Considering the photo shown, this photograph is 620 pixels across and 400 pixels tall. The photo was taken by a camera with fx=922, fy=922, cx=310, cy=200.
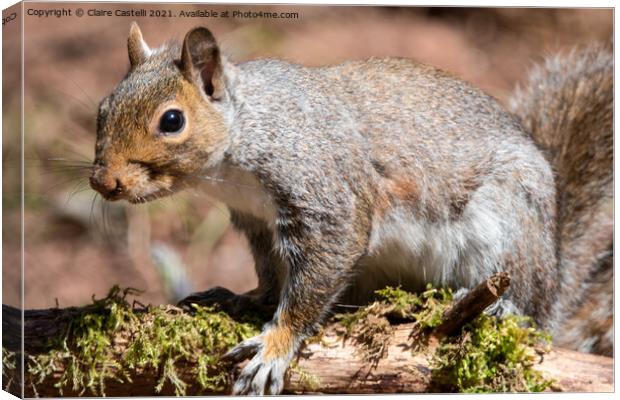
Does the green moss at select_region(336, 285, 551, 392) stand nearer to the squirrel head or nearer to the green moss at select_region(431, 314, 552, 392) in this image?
the green moss at select_region(431, 314, 552, 392)

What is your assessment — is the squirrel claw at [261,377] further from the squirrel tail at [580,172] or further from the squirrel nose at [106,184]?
the squirrel tail at [580,172]

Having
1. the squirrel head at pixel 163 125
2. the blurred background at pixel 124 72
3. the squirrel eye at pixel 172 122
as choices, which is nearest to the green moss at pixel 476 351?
the squirrel head at pixel 163 125

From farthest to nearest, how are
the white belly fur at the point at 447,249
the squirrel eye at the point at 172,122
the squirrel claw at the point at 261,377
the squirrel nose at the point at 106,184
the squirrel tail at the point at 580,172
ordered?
1. the squirrel tail at the point at 580,172
2. the white belly fur at the point at 447,249
3. the squirrel claw at the point at 261,377
4. the squirrel eye at the point at 172,122
5. the squirrel nose at the point at 106,184

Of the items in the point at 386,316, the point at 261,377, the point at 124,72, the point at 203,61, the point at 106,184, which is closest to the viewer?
the point at 106,184

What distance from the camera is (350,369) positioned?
3561mm

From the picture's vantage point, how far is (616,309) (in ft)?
13.6

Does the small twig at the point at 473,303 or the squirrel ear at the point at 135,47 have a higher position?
the squirrel ear at the point at 135,47

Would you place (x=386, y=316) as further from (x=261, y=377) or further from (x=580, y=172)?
(x=580, y=172)

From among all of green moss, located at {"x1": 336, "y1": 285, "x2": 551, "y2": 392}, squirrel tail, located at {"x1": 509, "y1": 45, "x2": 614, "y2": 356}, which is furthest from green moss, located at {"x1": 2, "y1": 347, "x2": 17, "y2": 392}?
squirrel tail, located at {"x1": 509, "y1": 45, "x2": 614, "y2": 356}

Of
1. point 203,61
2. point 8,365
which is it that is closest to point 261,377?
point 8,365

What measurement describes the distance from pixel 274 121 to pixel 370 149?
46cm

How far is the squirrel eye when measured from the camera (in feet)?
10.6

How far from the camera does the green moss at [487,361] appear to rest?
140 inches

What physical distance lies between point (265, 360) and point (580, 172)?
1931mm
